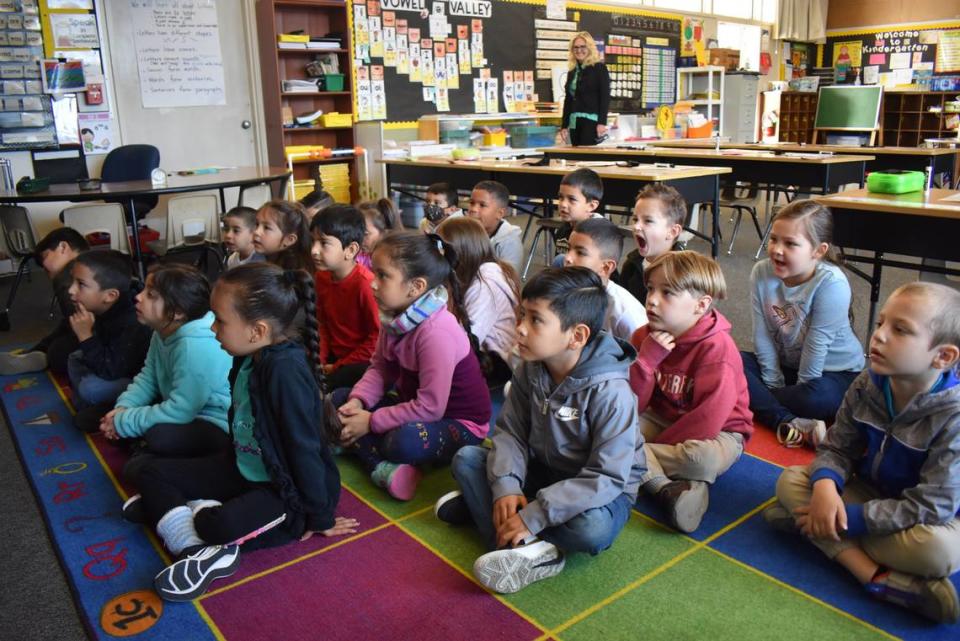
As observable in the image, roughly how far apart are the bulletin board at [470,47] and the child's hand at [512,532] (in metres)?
5.96

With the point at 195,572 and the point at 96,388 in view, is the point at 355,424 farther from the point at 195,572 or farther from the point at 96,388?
the point at 96,388

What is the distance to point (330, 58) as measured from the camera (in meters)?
6.63

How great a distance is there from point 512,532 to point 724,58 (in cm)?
952

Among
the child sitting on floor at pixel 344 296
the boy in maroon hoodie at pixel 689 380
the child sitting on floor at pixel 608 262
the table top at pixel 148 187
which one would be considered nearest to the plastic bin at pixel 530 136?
the table top at pixel 148 187

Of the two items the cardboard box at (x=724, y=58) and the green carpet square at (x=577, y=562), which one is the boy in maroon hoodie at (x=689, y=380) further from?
the cardboard box at (x=724, y=58)

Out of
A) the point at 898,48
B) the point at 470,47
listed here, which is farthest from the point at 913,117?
the point at 470,47

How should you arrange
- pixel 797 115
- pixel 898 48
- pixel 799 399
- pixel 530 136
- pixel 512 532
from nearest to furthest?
pixel 512 532 < pixel 799 399 < pixel 530 136 < pixel 898 48 < pixel 797 115

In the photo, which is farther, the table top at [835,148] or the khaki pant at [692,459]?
the table top at [835,148]

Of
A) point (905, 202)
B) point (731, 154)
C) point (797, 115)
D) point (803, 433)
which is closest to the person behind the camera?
point (803, 433)

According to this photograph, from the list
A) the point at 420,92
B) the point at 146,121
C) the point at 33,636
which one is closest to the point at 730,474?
the point at 33,636

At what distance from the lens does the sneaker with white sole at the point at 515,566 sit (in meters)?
1.56

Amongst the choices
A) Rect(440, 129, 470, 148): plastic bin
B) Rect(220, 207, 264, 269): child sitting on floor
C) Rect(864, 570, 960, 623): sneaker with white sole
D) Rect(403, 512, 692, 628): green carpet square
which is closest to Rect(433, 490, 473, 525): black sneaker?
Rect(403, 512, 692, 628): green carpet square

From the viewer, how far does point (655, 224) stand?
283cm

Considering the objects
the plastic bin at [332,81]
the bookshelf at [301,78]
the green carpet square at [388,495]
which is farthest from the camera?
the plastic bin at [332,81]
